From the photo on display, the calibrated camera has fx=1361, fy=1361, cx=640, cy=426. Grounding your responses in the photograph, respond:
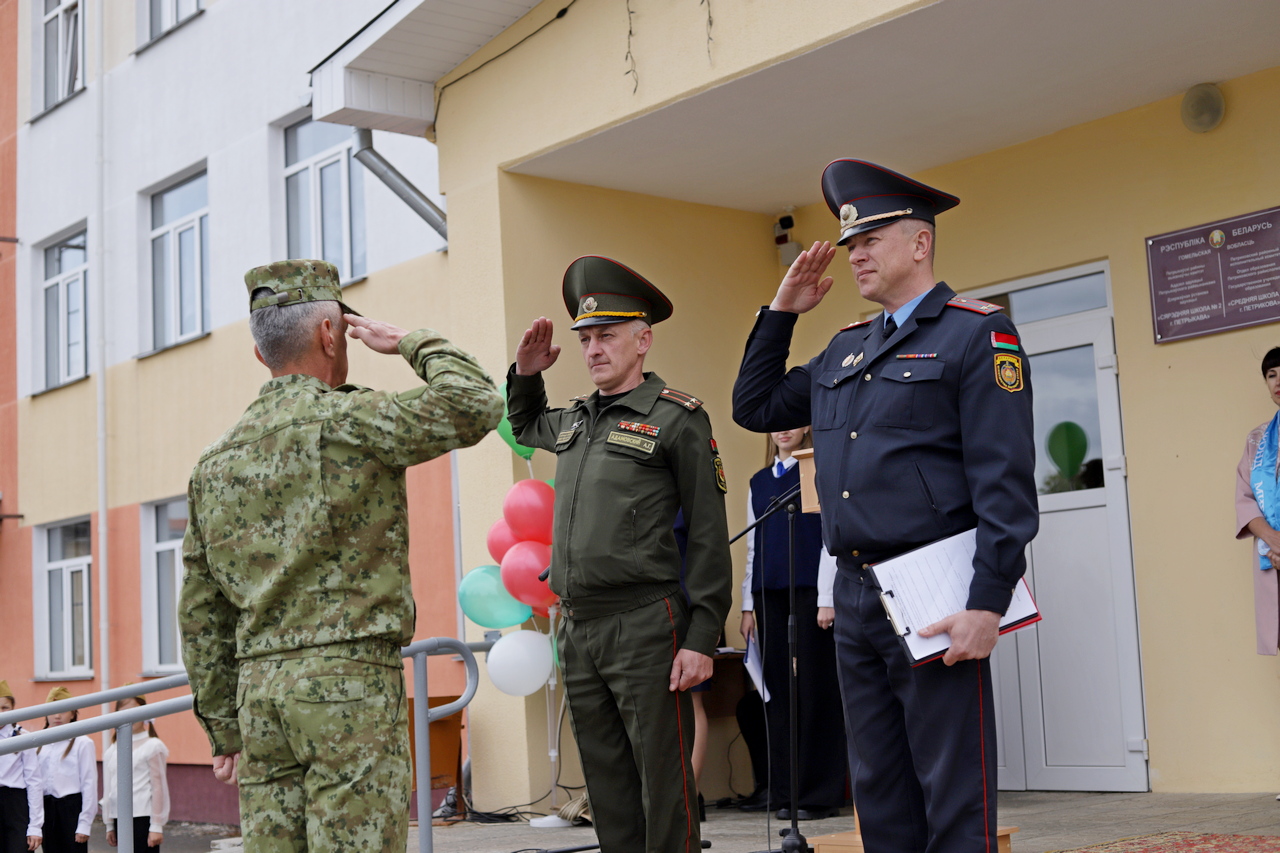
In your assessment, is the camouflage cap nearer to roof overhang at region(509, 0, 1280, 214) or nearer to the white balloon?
roof overhang at region(509, 0, 1280, 214)

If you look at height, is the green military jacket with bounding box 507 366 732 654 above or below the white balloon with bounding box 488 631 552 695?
above

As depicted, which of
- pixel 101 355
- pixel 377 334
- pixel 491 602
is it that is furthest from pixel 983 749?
pixel 101 355

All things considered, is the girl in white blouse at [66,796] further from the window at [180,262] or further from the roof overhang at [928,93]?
the roof overhang at [928,93]

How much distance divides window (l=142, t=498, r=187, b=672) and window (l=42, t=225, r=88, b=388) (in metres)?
2.13

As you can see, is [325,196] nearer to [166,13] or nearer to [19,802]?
[166,13]

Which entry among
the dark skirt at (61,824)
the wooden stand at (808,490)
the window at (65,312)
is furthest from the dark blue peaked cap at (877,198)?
the window at (65,312)

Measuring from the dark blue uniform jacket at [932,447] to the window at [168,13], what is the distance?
34.8ft

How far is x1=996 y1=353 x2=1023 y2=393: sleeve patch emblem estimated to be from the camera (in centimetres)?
272

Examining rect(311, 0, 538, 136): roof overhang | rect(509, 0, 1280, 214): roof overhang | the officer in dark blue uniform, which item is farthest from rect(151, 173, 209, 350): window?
the officer in dark blue uniform

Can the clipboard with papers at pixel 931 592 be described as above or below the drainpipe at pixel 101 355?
below

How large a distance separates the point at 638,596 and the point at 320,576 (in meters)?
1.16

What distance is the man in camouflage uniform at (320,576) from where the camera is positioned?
2.65m

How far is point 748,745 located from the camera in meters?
6.71

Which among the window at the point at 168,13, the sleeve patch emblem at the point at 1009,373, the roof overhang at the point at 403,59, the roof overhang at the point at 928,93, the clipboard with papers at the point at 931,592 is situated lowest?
the clipboard with papers at the point at 931,592
